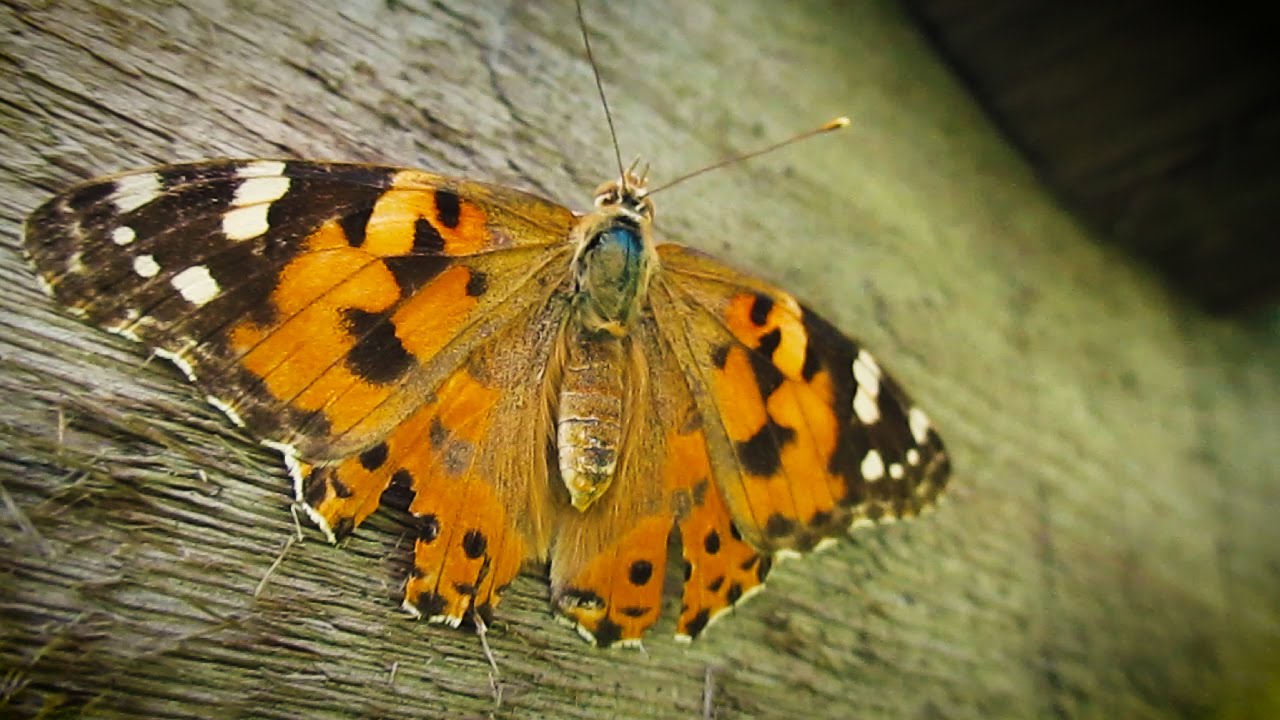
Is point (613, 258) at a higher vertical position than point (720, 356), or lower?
higher

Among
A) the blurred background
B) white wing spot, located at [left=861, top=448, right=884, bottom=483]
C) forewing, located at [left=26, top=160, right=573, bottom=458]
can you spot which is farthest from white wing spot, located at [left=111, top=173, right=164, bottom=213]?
the blurred background

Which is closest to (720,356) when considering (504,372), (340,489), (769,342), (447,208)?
(769,342)

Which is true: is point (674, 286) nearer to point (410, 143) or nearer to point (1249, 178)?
point (410, 143)

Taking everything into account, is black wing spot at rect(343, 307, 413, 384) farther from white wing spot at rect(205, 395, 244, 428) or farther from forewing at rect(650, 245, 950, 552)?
forewing at rect(650, 245, 950, 552)

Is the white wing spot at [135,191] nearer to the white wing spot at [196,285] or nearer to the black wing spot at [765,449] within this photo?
the white wing spot at [196,285]

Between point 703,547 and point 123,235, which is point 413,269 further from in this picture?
point 703,547

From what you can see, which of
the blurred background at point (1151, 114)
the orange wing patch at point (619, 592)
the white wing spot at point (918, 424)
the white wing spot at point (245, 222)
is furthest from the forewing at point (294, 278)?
the blurred background at point (1151, 114)
